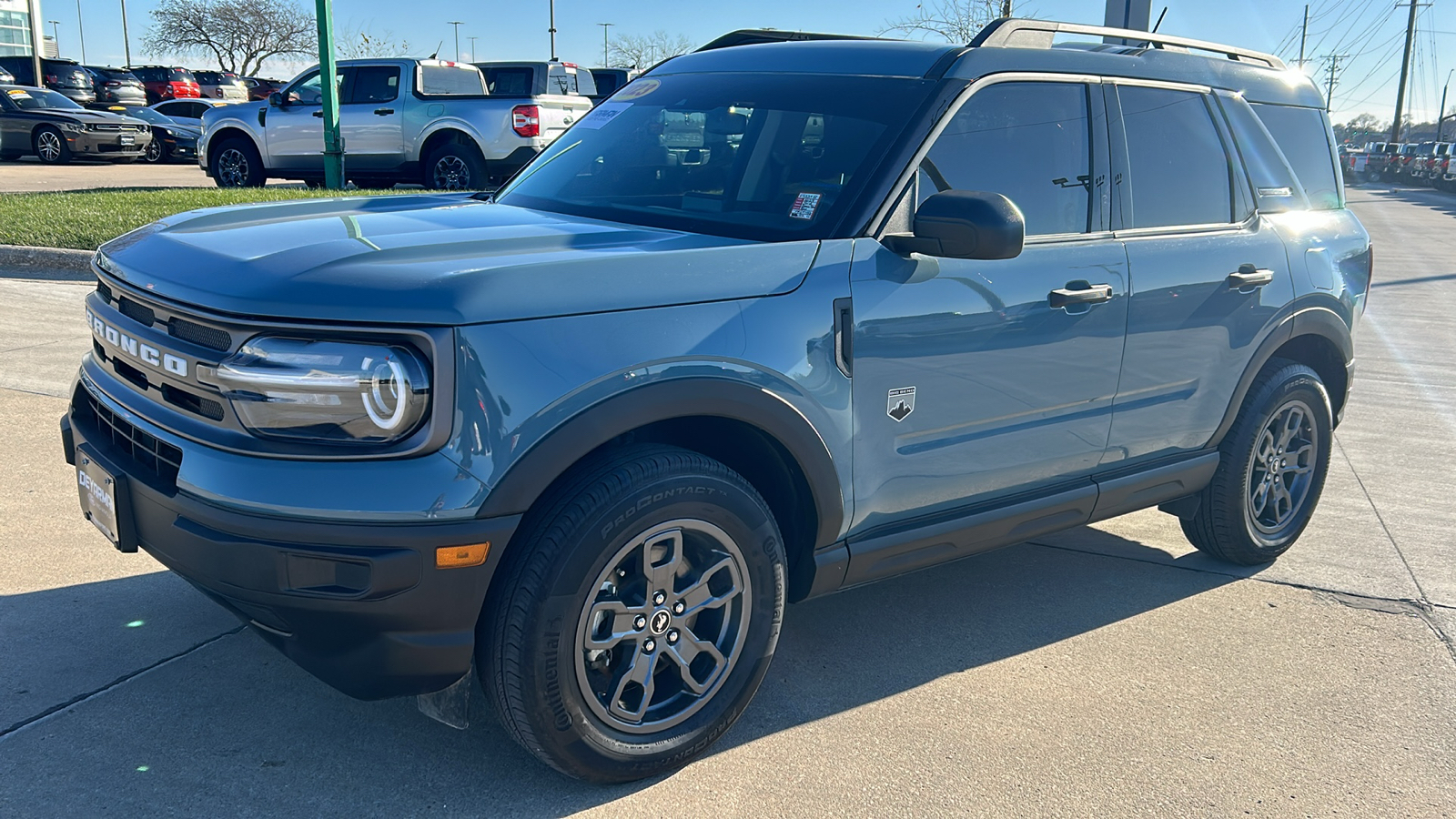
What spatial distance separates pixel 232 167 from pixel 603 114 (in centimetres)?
1305

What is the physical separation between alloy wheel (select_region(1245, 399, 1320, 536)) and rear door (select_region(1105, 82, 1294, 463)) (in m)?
0.43

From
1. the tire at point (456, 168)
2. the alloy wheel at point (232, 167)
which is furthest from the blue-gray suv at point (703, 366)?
the alloy wheel at point (232, 167)

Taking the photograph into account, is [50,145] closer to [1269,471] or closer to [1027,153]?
[1027,153]

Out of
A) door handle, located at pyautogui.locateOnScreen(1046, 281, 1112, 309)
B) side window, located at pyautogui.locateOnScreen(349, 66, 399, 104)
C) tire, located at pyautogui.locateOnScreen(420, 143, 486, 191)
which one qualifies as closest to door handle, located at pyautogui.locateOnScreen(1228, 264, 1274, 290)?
door handle, located at pyautogui.locateOnScreen(1046, 281, 1112, 309)

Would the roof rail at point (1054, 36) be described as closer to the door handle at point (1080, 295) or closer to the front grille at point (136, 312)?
the door handle at point (1080, 295)

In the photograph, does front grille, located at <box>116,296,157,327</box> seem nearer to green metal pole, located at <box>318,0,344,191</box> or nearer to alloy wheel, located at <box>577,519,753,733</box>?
alloy wheel, located at <box>577,519,753,733</box>

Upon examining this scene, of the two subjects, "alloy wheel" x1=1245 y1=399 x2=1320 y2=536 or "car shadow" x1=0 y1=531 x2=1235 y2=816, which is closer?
"car shadow" x1=0 y1=531 x2=1235 y2=816

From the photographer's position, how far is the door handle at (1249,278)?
4172 mm

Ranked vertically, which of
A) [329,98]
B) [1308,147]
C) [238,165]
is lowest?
[238,165]

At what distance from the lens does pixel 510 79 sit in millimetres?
18094

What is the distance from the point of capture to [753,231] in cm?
335

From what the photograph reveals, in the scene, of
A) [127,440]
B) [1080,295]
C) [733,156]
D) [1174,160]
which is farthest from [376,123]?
[1080,295]

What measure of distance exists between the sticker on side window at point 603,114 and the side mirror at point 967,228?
58.8 inches

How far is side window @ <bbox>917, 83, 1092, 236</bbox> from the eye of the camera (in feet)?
11.5
